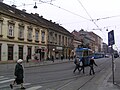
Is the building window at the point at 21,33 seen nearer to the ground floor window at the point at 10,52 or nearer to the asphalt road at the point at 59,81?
the ground floor window at the point at 10,52

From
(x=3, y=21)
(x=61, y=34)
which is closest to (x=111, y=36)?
(x=3, y=21)

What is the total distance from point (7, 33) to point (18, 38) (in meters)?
3.79

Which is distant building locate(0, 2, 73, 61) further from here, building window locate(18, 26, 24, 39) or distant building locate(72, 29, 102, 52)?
distant building locate(72, 29, 102, 52)

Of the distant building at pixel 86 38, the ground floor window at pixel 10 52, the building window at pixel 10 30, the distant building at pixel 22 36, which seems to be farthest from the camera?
the distant building at pixel 86 38

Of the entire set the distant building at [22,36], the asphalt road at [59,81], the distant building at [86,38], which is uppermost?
the distant building at [86,38]

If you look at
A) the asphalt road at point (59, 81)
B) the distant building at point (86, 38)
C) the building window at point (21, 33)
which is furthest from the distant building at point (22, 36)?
the distant building at point (86, 38)

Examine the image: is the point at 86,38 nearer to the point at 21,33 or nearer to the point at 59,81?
the point at 21,33

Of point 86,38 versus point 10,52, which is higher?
point 86,38

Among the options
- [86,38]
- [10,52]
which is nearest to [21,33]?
[10,52]

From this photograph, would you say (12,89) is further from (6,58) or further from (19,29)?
(19,29)

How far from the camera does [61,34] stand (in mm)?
69250

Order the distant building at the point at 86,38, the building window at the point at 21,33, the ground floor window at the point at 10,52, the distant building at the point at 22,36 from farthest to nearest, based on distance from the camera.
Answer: the distant building at the point at 86,38 → the building window at the point at 21,33 → the ground floor window at the point at 10,52 → the distant building at the point at 22,36

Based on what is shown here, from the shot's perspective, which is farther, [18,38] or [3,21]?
[18,38]

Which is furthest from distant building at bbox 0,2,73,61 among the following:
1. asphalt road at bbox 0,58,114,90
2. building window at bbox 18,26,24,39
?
asphalt road at bbox 0,58,114,90
